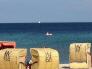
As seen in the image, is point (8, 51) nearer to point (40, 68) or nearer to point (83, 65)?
point (40, 68)

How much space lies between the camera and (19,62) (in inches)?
1075

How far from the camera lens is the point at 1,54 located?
2695 centimetres

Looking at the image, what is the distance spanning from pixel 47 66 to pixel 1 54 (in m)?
2.59

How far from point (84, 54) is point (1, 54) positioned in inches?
368

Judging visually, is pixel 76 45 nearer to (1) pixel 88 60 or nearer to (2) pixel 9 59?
(1) pixel 88 60

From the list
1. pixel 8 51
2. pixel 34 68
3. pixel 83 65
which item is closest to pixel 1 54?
pixel 8 51

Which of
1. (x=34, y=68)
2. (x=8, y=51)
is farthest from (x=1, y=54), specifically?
(x=34, y=68)

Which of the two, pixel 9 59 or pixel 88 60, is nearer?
pixel 9 59

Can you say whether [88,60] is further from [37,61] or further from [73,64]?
[37,61]

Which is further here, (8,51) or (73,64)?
(73,64)

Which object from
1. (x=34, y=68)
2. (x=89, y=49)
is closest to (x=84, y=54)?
(x=89, y=49)

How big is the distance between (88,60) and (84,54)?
658mm

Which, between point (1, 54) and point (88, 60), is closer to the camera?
point (1, 54)

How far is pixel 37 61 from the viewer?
2748 cm
